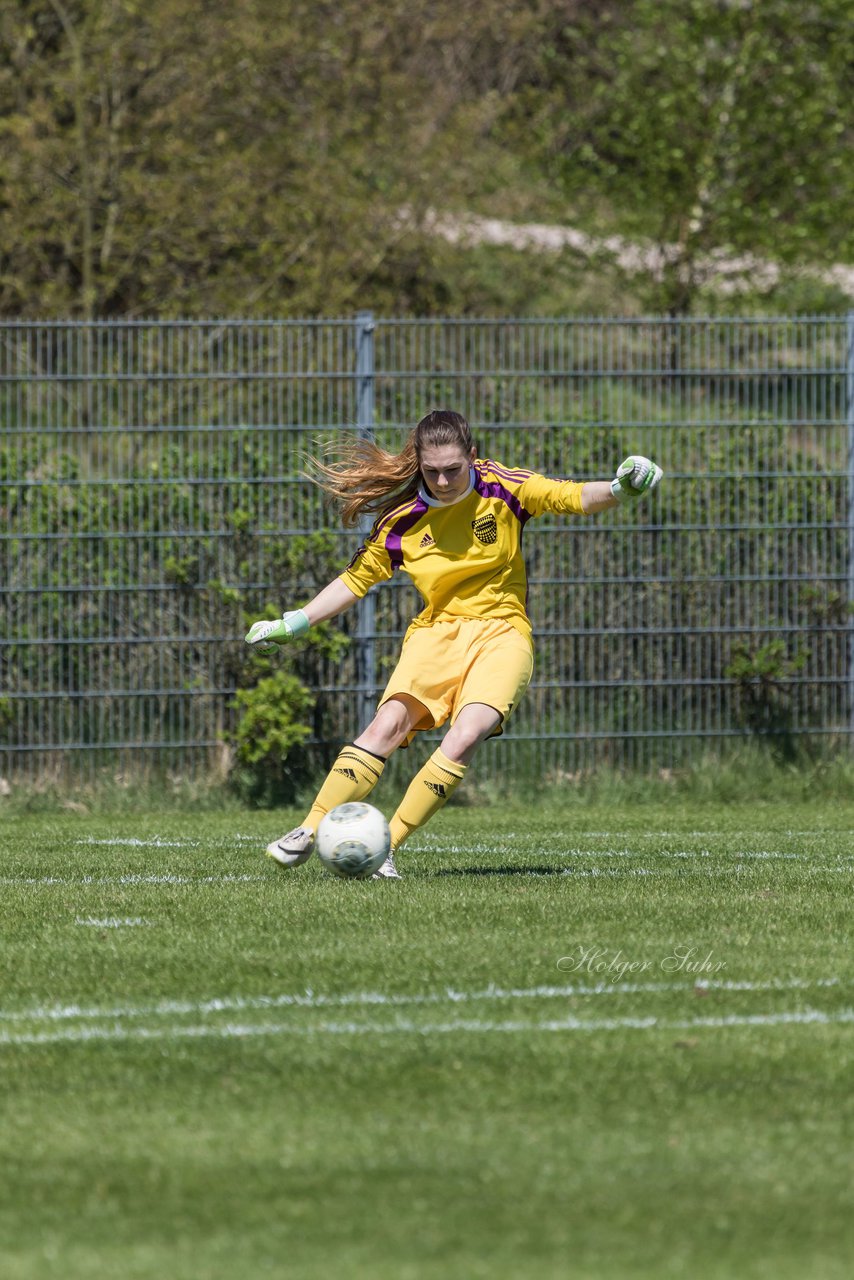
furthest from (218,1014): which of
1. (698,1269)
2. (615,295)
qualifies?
(615,295)

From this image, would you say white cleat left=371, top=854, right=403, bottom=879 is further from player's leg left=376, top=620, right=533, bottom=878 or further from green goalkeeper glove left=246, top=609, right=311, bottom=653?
green goalkeeper glove left=246, top=609, right=311, bottom=653

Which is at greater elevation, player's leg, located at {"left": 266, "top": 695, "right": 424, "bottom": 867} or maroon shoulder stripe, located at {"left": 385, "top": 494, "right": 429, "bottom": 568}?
maroon shoulder stripe, located at {"left": 385, "top": 494, "right": 429, "bottom": 568}

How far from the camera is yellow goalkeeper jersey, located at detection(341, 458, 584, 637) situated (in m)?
7.43

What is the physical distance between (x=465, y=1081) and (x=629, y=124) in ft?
62.4

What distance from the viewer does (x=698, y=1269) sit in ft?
9.73

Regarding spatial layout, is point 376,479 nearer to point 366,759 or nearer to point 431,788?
point 366,759

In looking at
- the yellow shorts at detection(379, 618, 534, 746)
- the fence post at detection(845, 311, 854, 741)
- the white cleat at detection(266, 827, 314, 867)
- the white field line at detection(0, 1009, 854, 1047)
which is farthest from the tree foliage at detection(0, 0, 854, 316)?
the white field line at detection(0, 1009, 854, 1047)

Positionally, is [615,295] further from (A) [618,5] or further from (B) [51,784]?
(B) [51,784]

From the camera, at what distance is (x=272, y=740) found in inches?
412

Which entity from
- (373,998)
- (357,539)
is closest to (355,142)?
(357,539)

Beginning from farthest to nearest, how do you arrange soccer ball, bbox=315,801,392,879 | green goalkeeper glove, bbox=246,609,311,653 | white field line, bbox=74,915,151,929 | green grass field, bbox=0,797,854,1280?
green goalkeeper glove, bbox=246,609,311,653 → soccer ball, bbox=315,801,392,879 → white field line, bbox=74,915,151,929 → green grass field, bbox=0,797,854,1280

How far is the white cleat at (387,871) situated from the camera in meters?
7.04

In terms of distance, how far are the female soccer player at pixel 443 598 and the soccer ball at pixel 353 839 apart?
0.29 metres

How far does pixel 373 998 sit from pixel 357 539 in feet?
19.7
